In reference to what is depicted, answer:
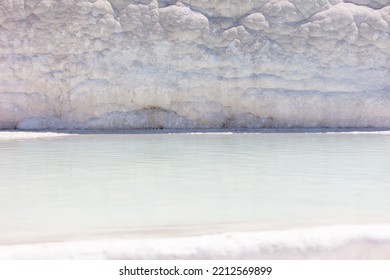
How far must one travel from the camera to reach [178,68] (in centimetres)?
880

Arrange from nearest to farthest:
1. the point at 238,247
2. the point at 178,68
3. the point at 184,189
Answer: the point at 238,247 < the point at 184,189 < the point at 178,68

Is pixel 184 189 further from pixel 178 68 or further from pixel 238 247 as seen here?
pixel 178 68

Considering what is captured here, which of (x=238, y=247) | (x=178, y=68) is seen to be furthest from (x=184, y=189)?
(x=178, y=68)

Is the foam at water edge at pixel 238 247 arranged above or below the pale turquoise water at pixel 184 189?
above

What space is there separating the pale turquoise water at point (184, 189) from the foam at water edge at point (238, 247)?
0.30m

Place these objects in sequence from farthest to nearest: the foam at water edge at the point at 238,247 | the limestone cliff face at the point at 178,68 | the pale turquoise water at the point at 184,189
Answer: the limestone cliff face at the point at 178,68 → the pale turquoise water at the point at 184,189 → the foam at water edge at the point at 238,247

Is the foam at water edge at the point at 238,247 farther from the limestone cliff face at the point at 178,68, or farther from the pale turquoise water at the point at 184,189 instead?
the limestone cliff face at the point at 178,68

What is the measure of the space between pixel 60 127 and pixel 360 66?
5491 mm

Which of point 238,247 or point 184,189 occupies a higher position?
point 238,247

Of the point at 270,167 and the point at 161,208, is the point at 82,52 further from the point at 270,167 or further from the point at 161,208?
the point at 161,208

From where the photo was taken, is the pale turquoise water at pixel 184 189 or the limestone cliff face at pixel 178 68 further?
the limestone cliff face at pixel 178 68

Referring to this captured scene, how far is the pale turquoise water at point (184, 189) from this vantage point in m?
2.68

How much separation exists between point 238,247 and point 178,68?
6861mm

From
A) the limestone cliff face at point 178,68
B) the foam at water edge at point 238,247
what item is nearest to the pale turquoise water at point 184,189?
the foam at water edge at point 238,247
